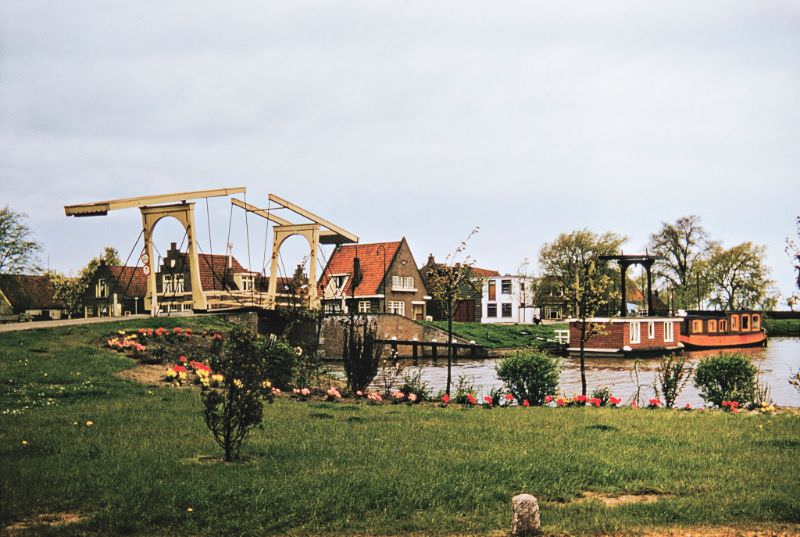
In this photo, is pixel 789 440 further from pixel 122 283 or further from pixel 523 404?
pixel 122 283

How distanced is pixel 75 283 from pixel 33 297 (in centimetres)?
429

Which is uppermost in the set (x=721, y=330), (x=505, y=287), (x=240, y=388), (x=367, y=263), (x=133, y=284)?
(x=367, y=263)

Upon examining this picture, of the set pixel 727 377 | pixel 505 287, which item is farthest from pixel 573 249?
pixel 727 377

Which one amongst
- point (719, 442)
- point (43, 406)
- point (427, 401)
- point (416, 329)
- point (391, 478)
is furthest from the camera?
point (416, 329)

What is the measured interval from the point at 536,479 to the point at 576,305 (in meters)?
11.2

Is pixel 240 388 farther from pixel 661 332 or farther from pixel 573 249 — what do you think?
pixel 573 249

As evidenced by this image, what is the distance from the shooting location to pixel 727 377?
55.0ft

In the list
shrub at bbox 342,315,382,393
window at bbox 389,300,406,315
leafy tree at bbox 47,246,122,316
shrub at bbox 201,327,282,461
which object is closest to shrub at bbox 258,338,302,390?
shrub at bbox 342,315,382,393

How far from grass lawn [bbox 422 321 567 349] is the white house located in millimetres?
11176

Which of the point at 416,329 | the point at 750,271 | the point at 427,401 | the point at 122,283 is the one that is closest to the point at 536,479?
the point at 427,401

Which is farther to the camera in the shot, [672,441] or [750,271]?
[750,271]

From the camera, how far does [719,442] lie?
10797 mm

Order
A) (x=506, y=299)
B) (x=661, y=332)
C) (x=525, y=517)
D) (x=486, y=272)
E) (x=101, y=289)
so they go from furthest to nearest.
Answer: (x=486, y=272), (x=506, y=299), (x=101, y=289), (x=661, y=332), (x=525, y=517)

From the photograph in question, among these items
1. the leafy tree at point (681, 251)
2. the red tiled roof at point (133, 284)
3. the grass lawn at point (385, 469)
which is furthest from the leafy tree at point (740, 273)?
the grass lawn at point (385, 469)
